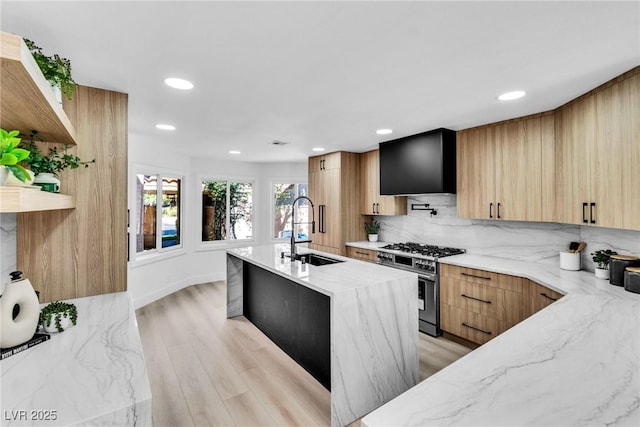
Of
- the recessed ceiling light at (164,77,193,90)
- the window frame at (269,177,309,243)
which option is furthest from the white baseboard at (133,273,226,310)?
the recessed ceiling light at (164,77,193,90)

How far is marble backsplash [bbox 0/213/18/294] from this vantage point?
174 centimetres

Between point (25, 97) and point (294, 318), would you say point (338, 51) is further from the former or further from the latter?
point (294, 318)

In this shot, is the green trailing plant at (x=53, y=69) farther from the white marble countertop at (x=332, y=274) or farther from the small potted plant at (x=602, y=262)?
the small potted plant at (x=602, y=262)

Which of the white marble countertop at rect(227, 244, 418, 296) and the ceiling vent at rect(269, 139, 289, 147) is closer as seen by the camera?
the white marble countertop at rect(227, 244, 418, 296)

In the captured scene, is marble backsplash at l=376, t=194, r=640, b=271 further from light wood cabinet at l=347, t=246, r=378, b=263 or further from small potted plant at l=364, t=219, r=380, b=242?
light wood cabinet at l=347, t=246, r=378, b=263

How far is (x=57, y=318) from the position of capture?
1461mm

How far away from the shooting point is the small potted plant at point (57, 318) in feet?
4.75

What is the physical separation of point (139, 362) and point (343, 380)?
1.29m

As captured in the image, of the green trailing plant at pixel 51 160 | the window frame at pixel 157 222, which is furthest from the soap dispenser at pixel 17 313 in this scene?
the window frame at pixel 157 222

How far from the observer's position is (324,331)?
2471 mm

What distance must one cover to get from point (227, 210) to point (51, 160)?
13.4 feet

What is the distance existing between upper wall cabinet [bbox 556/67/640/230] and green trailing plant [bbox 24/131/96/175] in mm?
3518

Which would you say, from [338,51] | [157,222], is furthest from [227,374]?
[157,222]

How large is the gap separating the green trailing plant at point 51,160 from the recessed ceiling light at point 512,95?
304 cm
